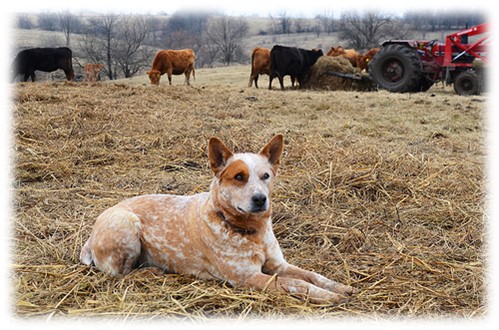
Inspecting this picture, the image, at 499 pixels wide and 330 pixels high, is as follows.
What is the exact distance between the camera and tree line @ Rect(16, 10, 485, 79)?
52156 mm

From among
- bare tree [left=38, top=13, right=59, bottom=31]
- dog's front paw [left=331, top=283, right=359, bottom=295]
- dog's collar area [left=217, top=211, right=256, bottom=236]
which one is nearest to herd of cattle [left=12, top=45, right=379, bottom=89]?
dog's collar area [left=217, top=211, right=256, bottom=236]

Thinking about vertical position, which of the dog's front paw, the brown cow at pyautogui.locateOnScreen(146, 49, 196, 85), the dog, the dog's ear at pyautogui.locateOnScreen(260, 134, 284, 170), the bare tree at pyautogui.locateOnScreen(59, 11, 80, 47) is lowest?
the dog's front paw

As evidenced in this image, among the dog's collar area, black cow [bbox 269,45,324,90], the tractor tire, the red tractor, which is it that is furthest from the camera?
black cow [bbox 269,45,324,90]

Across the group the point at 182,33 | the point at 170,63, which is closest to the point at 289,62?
the point at 170,63

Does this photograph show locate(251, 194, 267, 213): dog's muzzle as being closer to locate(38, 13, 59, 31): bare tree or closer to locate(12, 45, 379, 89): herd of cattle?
locate(12, 45, 379, 89): herd of cattle

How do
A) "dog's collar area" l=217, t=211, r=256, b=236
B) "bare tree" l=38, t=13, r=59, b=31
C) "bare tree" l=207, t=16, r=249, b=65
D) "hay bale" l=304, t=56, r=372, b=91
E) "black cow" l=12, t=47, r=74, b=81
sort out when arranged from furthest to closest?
"bare tree" l=38, t=13, r=59, b=31 < "bare tree" l=207, t=16, r=249, b=65 < "black cow" l=12, t=47, r=74, b=81 < "hay bale" l=304, t=56, r=372, b=91 < "dog's collar area" l=217, t=211, r=256, b=236

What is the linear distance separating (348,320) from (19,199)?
429 cm

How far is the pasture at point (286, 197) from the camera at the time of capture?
3666 millimetres

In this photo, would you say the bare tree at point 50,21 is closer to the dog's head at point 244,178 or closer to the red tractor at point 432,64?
the red tractor at point 432,64

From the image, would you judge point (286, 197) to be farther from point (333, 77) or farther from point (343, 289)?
point (333, 77)

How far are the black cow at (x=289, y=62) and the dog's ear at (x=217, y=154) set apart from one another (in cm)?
1793

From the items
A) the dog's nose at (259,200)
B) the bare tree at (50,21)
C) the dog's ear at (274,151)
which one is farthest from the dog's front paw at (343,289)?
the bare tree at (50,21)

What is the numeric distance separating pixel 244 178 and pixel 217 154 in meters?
0.36

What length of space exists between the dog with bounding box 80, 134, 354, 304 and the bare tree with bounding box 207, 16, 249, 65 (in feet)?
189
